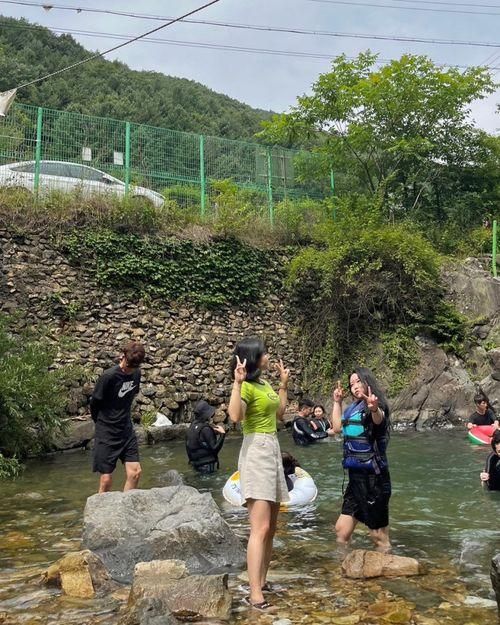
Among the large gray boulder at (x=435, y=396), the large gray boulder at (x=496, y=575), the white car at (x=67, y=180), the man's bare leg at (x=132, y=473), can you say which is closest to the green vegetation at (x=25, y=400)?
the man's bare leg at (x=132, y=473)

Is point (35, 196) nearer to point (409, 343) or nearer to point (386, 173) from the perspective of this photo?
point (409, 343)

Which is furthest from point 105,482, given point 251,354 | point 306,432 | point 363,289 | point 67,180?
point 363,289

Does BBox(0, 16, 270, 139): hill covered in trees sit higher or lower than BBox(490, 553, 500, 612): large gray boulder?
higher

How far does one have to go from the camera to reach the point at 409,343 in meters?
15.6

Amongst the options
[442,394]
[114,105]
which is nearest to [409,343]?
[442,394]

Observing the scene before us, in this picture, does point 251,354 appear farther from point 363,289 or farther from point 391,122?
point 391,122

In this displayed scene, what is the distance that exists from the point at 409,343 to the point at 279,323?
10.8 feet

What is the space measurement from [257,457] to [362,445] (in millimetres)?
1280

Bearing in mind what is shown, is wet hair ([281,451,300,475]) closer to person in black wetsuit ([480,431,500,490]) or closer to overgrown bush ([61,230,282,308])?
person in black wetsuit ([480,431,500,490])

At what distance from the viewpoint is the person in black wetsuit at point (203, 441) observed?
349 inches

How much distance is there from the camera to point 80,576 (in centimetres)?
439

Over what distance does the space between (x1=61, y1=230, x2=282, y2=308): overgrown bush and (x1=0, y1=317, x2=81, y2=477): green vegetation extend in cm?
349

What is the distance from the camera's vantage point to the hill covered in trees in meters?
33.1

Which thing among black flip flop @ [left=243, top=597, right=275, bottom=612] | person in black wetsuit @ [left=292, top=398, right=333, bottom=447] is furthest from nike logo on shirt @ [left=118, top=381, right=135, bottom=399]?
person in black wetsuit @ [left=292, top=398, right=333, bottom=447]
